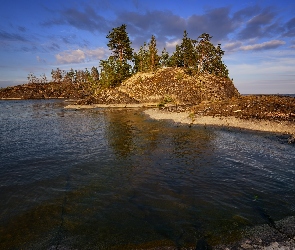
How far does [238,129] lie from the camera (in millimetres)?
30594

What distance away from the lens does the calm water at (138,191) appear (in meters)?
9.19

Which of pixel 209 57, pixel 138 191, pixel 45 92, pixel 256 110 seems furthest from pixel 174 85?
pixel 45 92

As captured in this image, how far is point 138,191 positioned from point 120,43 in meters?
85.3

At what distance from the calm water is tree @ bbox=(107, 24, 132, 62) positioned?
72.6 m

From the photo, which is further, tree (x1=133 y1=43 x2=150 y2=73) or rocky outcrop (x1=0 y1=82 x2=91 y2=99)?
rocky outcrop (x1=0 y1=82 x2=91 y2=99)

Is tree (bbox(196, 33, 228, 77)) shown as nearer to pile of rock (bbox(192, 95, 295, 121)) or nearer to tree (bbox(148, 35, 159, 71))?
tree (bbox(148, 35, 159, 71))

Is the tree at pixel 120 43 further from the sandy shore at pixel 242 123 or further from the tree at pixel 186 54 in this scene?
the sandy shore at pixel 242 123

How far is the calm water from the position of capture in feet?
30.1

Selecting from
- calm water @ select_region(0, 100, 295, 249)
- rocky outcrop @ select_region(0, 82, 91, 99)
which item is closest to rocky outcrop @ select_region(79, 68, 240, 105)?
calm water @ select_region(0, 100, 295, 249)

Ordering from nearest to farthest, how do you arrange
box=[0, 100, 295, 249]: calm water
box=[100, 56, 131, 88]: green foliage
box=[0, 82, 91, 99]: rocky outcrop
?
1. box=[0, 100, 295, 249]: calm water
2. box=[100, 56, 131, 88]: green foliage
3. box=[0, 82, 91, 99]: rocky outcrop

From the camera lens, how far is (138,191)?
13.1 meters

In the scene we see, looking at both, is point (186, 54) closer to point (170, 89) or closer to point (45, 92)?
point (170, 89)

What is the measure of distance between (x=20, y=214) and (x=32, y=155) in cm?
1039

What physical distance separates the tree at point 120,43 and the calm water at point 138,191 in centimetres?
7257
